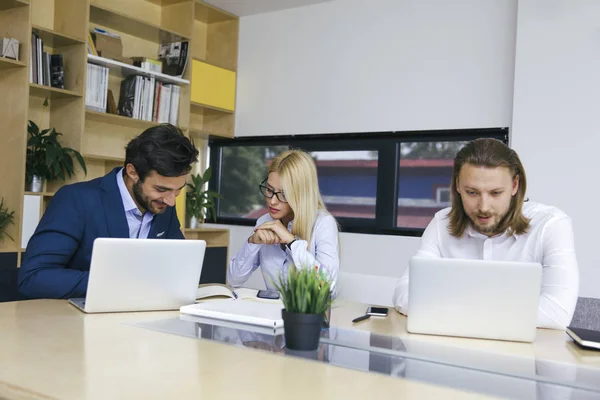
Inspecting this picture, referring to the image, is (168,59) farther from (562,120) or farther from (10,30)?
(562,120)

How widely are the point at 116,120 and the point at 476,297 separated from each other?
3.58 metres

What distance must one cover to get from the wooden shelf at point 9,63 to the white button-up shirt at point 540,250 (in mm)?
2711

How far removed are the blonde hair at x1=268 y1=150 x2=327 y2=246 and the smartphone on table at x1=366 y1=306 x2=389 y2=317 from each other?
2.64 feet

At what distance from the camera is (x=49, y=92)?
3969 mm

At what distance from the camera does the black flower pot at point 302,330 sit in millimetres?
1415

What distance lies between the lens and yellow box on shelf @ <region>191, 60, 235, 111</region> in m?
4.96

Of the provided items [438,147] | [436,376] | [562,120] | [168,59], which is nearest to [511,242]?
[436,376]

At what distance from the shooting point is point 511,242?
2.22 metres

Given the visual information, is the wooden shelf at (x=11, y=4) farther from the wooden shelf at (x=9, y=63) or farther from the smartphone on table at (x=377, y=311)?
the smartphone on table at (x=377, y=311)

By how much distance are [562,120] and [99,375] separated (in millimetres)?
3349

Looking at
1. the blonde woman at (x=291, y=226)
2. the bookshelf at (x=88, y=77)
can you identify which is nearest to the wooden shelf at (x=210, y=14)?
the bookshelf at (x=88, y=77)

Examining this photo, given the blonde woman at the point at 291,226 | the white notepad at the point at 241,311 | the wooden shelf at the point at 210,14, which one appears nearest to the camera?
the white notepad at the point at 241,311

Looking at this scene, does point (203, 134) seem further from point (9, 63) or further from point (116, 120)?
point (9, 63)

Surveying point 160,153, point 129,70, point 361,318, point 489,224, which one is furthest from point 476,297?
point 129,70
